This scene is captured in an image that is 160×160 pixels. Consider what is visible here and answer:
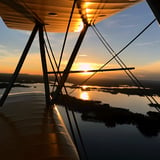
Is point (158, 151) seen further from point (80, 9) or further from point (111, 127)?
point (80, 9)

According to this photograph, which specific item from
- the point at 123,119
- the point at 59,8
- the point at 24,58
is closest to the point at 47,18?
the point at 59,8

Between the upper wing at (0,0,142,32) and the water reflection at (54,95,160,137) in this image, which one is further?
the water reflection at (54,95,160,137)

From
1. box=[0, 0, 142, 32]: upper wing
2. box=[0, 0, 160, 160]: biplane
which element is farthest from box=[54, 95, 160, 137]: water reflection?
box=[0, 0, 142, 32]: upper wing

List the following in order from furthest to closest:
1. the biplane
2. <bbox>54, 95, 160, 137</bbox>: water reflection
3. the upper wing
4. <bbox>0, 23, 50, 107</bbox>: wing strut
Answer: <bbox>54, 95, 160, 137</bbox>: water reflection < <bbox>0, 23, 50, 107</bbox>: wing strut < the upper wing < the biplane

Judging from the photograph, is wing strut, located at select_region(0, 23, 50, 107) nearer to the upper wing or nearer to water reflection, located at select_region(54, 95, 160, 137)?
the upper wing

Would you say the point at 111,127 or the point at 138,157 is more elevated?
the point at 111,127

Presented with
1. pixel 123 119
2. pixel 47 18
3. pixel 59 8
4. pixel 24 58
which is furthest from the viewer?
pixel 123 119

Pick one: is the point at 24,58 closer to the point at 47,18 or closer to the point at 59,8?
the point at 47,18

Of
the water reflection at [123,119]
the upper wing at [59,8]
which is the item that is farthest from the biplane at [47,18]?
the water reflection at [123,119]

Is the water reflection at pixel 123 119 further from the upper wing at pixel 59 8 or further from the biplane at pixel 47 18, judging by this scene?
the upper wing at pixel 59 8

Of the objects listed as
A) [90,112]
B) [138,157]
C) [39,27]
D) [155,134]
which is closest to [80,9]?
[39,27]

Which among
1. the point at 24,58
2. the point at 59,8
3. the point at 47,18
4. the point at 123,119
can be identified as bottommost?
the point at 123,119
